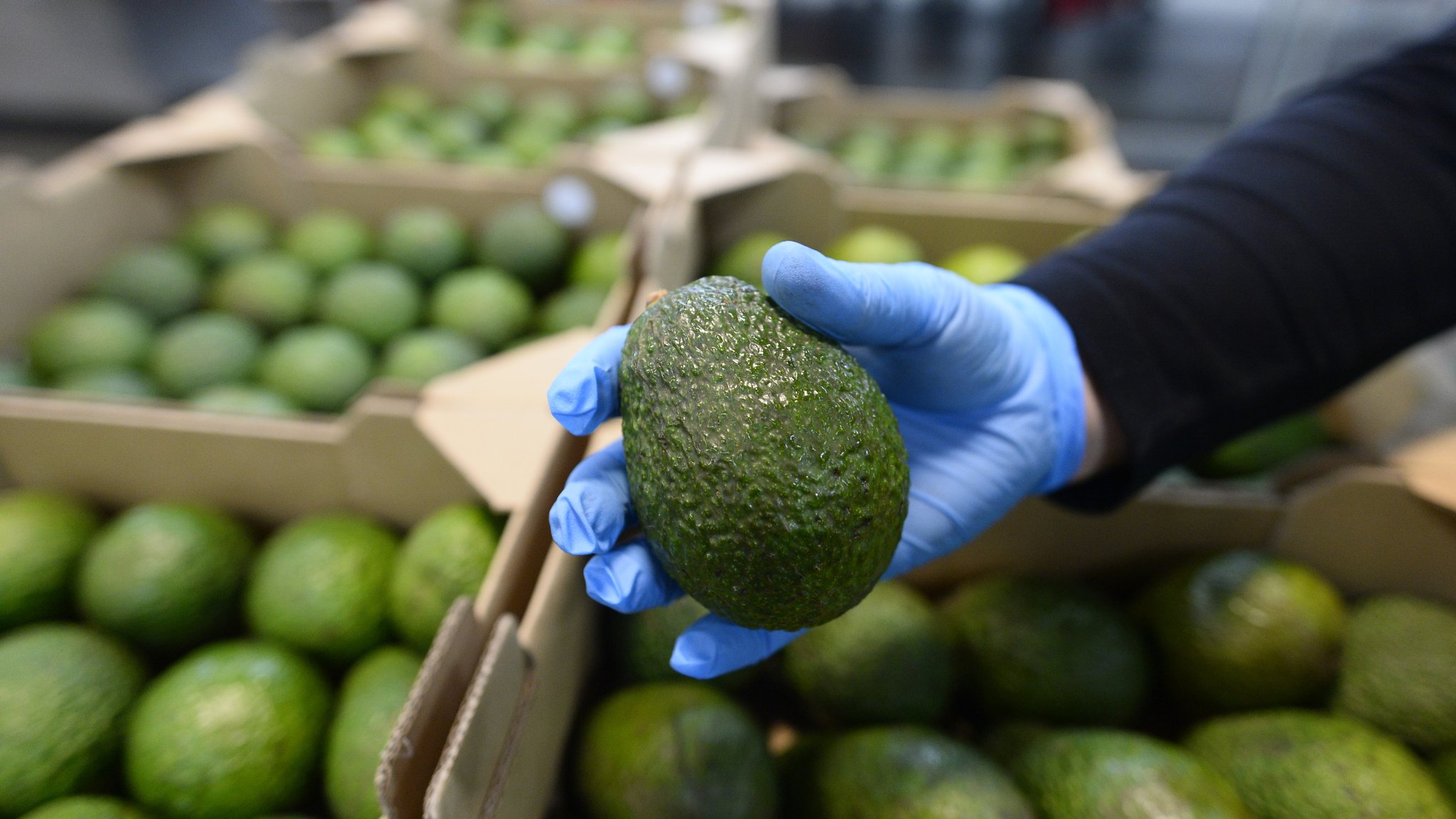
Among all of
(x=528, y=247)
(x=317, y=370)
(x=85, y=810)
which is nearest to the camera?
(x=85, y=810)

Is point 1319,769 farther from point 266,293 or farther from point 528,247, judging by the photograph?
point 266,293

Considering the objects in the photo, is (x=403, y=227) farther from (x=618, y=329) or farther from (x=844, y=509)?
(x=844, y=509)

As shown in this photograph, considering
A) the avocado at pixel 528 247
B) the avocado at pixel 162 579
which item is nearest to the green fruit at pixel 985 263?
the avocado at pixel 528 247

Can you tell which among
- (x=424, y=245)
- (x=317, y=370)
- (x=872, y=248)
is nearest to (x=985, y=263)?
(x=872, y=248)

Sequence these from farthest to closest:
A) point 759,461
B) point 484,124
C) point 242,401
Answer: point 484,124 < point 242,401 < point 759,461

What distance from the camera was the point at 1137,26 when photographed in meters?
6.66

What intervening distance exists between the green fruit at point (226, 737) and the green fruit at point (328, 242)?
1264 millimetres

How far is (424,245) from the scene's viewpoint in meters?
2.22

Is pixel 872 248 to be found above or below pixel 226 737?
above

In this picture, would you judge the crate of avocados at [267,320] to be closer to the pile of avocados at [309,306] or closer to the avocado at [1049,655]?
the pile of avocados at [309,306]

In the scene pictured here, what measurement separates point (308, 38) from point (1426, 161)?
5966 mm

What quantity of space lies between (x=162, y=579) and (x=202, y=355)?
2.25 ft

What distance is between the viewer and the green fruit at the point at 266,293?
2.07 meters

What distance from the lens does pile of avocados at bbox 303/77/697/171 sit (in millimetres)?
2822
